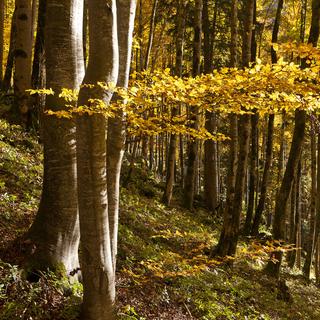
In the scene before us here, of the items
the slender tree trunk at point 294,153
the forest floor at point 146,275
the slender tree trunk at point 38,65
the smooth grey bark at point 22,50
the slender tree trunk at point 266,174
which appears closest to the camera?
the forest floor at point 146,275

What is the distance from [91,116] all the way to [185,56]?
63.8 ft

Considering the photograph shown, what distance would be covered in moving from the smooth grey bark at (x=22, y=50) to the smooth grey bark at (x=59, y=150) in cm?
574

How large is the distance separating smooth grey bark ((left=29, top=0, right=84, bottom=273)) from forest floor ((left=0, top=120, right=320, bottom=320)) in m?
0.33

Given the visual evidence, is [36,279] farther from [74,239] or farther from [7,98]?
[7,98]

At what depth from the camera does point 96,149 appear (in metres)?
3.98

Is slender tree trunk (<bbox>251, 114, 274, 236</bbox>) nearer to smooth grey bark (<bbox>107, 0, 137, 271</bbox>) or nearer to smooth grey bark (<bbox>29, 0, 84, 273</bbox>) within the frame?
smooth grey bark (<bbox>29, 0, 84, 273</bbox>)

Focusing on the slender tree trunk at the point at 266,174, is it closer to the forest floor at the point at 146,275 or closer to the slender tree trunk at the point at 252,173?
the slender tree trunk at the point at 252,173

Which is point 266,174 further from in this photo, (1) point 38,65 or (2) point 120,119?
(2) point 120,119

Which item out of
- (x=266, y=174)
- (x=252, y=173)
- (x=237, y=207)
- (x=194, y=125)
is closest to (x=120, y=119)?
(x=237, y=207)

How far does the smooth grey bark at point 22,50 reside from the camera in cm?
1033

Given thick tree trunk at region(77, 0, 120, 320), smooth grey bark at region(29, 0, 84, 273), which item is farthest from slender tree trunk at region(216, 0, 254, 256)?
thick tree trunk at region(77, 0, 120, 320)

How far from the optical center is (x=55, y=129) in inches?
206

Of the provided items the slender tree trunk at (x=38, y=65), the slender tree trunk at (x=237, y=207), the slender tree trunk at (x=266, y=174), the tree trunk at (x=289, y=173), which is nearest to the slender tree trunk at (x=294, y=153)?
the tree trunk at (x=289, y=173)

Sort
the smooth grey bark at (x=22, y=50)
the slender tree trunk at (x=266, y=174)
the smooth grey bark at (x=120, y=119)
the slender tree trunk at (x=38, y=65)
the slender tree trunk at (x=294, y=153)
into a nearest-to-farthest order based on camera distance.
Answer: the smooth grey bark at (x=120, y=119) < the slender tree trunk at (x=294, y=153) < the smooth grey bark at (x=22, y=50) < the slender tree trunk at (x=38, y=65) < the slender tree trunk at (x=266, y=174)
